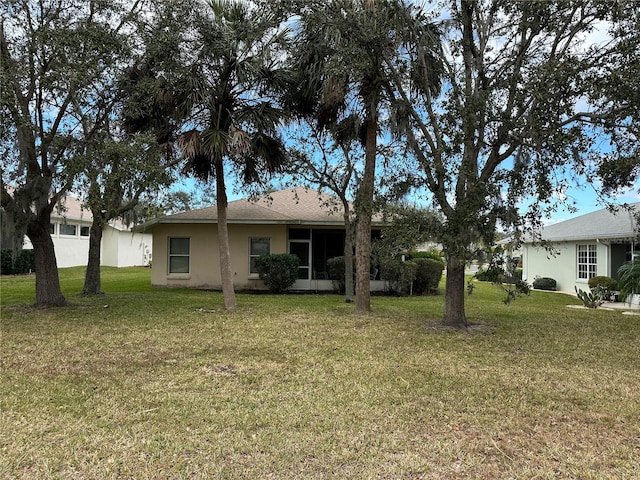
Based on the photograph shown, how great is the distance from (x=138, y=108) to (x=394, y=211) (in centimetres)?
Result: 622

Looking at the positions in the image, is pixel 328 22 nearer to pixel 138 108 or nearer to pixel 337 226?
pixel 138 108

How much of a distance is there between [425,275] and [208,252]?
8.39 meters

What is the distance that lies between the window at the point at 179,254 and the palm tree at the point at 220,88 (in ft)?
23.4

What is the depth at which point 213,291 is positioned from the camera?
16.8 m

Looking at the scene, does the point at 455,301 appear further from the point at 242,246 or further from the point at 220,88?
the point at 242,246

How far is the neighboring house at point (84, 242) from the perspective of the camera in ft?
86.4

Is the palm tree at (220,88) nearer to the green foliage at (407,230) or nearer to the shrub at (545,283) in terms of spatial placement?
the green foliage at (407,230)

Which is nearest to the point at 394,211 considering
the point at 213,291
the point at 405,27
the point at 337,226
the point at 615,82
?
the point at 405,27

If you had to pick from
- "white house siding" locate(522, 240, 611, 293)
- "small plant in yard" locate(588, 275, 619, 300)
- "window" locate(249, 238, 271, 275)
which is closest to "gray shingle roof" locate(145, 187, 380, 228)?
"window" locate(249, 238, 271, 275)

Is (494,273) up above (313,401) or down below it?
above

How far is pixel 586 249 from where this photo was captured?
1867 cm

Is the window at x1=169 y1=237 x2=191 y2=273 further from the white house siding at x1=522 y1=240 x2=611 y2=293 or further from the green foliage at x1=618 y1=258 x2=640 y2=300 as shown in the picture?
the green foliage at x1=618 y1=258 x2=640 y2=300

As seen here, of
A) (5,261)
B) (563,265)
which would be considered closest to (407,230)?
(563,265)

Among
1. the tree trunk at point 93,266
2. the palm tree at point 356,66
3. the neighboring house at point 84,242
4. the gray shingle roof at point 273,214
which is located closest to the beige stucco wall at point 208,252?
the gray shingle roof at point 273,214
